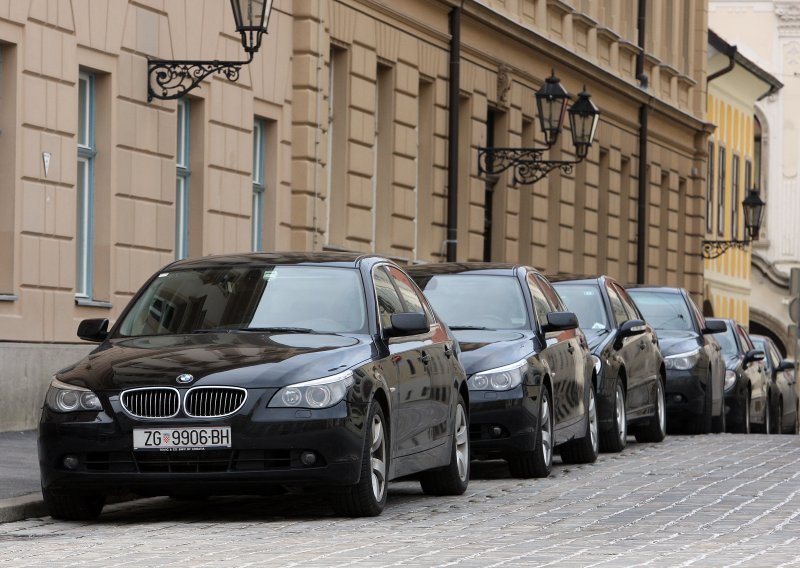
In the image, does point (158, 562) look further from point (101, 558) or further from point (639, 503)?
point (639, 503)

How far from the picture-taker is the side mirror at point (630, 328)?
1916 centimetres

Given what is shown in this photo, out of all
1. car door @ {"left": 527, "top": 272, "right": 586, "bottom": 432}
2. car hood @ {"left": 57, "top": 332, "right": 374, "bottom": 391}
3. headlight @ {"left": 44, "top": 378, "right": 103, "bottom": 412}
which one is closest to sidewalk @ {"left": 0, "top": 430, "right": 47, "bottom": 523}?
headlight @ {"left": 44, "top": 378, "right": 103, "bottom": 412}

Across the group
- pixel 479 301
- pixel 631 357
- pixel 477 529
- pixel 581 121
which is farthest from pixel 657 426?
pixel 477 529

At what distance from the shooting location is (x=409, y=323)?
12.1 metres

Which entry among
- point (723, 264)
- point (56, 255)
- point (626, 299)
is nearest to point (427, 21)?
point (626, 299)

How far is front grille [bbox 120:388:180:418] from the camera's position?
36.6 feet

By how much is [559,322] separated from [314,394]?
15.6 feet

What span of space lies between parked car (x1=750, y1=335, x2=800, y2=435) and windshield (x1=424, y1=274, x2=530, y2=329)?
49.7 feet

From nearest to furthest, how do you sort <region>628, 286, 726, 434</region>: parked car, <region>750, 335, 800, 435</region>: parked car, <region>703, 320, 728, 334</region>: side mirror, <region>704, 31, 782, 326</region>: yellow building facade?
1. <region>628, 286, 726, 434</region>: parked car
2. <region>703, 320, 728, 334</region>: side mirror
3. <region>750, 335, 800, 435</region>: parked car
4. <region>704, 31, 782, 326</region>: yellow building facade

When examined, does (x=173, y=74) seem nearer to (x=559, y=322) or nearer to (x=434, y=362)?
(x=559, y=322)

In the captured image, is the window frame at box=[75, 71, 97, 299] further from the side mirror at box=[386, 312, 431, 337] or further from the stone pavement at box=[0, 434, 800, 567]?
the side mirror at box=[386, 312, 431, 337]

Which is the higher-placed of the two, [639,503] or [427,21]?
[427,21]

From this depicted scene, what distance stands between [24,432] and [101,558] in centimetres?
830

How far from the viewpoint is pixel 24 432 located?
1773 cm
